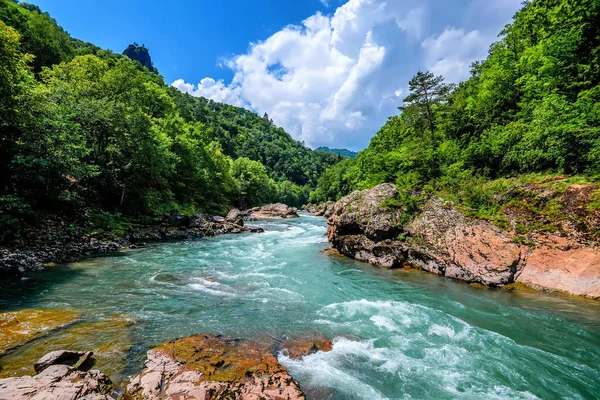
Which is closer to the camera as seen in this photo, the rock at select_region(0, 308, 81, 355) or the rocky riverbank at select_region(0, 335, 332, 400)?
the rocky riverbank at select_region(0, 335, 332, 400)

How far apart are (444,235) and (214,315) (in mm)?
12665

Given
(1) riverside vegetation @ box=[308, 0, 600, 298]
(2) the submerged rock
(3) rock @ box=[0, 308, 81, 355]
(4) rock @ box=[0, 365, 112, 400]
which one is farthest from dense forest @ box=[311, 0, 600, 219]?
(3) rock @ box=[0, 308, 81, 355]

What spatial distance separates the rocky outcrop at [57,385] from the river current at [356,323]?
0.60m

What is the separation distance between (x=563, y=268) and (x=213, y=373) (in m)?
14.0

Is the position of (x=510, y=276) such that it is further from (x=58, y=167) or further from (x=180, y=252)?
(x=58, y=167)

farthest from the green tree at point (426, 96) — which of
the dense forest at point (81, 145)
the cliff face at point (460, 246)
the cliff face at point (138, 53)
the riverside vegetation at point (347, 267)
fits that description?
the cliff face at point (138, 53)

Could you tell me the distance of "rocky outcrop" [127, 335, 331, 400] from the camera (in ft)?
16.5

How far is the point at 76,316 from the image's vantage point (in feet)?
27.8

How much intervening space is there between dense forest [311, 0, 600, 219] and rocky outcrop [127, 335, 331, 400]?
46.1ft

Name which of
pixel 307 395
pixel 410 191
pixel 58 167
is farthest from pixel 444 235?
pixel 58 167

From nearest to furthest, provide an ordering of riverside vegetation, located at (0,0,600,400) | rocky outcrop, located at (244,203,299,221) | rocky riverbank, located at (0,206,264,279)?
1. riverside vegetation, located at (0,0,600,400)
2. rocky riverbank, located at (0,206,264,279)
3. rocky outcrop, located at (244,203,299,221)

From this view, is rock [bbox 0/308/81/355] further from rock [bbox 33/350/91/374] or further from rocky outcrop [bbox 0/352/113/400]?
rocky outcrop [bbox 0/352/113/400]

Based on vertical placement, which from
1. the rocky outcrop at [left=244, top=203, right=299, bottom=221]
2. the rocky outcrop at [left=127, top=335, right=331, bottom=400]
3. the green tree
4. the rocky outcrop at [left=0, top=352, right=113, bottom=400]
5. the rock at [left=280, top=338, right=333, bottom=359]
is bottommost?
the rock at [left=280, top=338, right=333, bottom=359]

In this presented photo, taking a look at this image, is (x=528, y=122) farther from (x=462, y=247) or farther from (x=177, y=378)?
(x=177, y=378)
